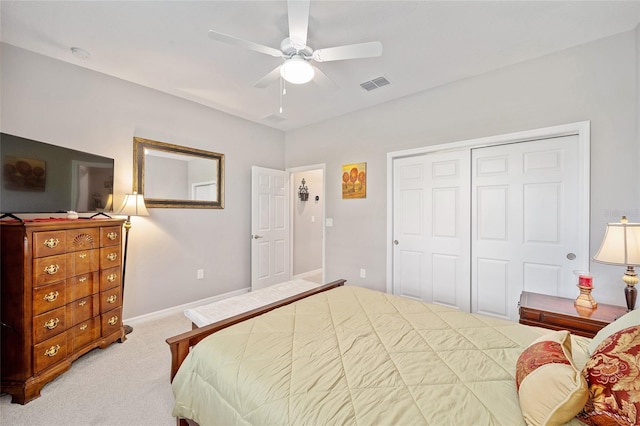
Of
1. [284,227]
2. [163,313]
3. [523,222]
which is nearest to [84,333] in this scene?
[163,313]

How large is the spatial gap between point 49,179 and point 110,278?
962mm

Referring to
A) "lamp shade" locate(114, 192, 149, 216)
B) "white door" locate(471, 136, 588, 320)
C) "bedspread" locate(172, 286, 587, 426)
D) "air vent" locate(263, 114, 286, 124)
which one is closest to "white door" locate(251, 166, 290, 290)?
"air vent" locate(263, 114, 286, 124)

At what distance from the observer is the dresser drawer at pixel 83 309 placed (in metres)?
2.10

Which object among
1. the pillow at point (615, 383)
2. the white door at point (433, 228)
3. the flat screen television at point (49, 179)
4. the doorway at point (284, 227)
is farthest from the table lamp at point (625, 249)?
the flat screen television at point (49, 179)

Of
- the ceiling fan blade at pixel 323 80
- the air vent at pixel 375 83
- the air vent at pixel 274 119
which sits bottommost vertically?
the ceiling fan blade at pixel 323 80

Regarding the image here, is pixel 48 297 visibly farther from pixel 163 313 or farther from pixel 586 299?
pixel 586 299

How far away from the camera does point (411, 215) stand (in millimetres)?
3402

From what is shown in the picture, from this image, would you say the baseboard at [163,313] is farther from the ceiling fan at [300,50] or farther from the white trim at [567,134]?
the white trim at [567,134]

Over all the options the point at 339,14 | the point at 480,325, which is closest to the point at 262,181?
the point at 339,14

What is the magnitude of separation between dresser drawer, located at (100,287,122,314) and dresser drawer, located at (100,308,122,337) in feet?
0.15

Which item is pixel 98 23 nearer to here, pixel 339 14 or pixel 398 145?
pixel 339 14

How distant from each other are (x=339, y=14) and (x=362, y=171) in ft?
6.84

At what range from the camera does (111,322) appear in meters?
2.46

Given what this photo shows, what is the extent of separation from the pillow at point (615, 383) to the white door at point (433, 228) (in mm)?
2247
